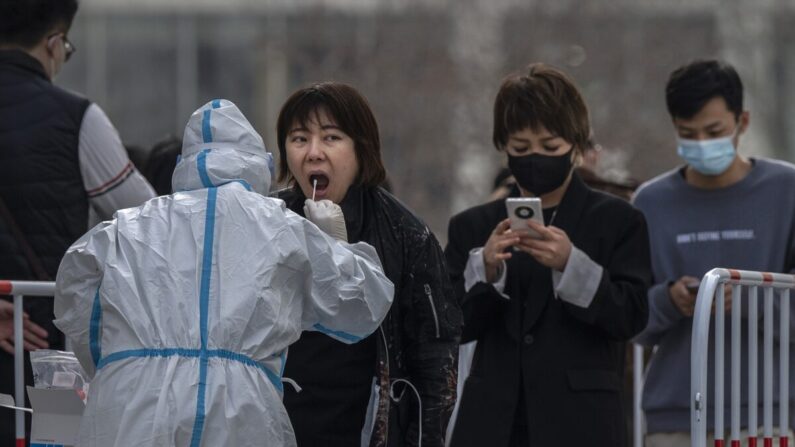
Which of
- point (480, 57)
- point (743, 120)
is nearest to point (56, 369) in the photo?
point (743, 120)

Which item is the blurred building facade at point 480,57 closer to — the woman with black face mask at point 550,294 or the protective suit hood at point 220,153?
the woman with black face mask at point 550,294

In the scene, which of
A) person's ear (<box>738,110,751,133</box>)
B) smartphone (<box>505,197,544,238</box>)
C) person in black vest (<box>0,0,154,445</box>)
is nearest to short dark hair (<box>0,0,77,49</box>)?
person in black vest (<box>0,0,154,445</box>)

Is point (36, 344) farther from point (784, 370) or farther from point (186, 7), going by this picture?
point (186, 7)

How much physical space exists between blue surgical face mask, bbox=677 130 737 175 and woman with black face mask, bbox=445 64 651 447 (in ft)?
2.38

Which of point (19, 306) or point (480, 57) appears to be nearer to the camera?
point (19, 306)

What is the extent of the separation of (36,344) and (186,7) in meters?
33.1

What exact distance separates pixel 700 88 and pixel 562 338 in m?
1.44

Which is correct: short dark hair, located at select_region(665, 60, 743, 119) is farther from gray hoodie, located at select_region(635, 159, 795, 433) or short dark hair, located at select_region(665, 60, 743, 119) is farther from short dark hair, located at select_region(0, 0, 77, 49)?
short dark hair, located at select_region(0, 0, 77, 49)

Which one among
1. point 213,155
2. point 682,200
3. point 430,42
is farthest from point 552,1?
point 213,155

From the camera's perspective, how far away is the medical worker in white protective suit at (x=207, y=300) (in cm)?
470

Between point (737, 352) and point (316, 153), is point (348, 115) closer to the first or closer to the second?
point (316, 153)

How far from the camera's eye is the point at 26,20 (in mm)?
6605

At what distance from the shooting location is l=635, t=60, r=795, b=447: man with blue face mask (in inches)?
266

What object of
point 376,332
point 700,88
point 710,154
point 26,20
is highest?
point 26,20
